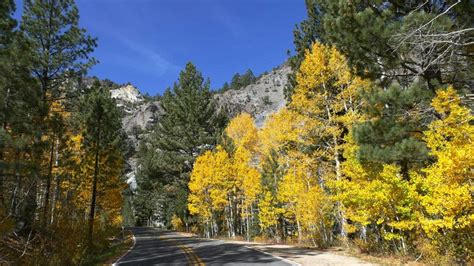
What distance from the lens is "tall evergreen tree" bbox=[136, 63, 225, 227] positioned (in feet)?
135

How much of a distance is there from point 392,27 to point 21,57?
12.8m

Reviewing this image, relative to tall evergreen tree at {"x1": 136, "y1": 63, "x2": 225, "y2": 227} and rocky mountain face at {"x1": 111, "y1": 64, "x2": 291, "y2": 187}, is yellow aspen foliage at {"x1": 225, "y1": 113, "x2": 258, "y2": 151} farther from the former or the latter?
rocky mountain face at {"x1": 111, "y1": 64, "x2": 291, "y2": 187}

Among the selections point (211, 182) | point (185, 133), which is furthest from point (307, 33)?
point (185, 133)

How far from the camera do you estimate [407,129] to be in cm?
1072

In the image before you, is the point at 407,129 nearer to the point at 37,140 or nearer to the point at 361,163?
the point at 361,163

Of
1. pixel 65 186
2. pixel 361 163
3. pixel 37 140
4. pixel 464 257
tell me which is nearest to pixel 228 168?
pixel 65 186

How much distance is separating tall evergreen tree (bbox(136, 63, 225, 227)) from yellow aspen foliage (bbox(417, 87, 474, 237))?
30987mm

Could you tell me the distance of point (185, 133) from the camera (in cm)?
4141

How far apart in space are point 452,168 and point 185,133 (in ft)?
115

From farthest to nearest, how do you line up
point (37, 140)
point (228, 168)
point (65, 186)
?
point (228, 168), point (65, 186), point (37, 140)

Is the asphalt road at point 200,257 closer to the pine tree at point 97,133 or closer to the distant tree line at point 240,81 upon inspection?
the pine tree at point 97,133

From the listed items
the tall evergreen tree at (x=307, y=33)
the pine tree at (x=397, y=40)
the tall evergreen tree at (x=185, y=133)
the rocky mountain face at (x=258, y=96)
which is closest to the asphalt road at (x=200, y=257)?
the pine tree at (x=397, y=40)

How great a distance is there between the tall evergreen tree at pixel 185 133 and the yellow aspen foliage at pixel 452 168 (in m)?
31.0

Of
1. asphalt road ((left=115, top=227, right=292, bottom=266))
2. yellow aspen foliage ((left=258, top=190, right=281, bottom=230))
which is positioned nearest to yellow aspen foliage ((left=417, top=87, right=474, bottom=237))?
asphalt road ((left=115, top=227, right=292, bottom=266))
